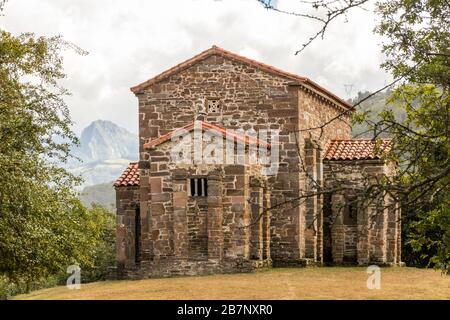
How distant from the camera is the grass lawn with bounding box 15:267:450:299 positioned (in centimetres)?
2141

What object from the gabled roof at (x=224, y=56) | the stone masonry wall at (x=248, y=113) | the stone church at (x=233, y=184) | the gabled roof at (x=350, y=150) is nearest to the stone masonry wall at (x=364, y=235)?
the stone church at (x=233, y=184)

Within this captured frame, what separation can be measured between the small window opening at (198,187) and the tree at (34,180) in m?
4.24

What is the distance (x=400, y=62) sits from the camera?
32.0 m

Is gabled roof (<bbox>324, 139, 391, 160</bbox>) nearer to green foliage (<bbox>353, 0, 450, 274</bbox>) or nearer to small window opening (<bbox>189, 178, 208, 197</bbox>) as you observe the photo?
green foliage (<bbox>353, 0, 450, 274</bbox>)

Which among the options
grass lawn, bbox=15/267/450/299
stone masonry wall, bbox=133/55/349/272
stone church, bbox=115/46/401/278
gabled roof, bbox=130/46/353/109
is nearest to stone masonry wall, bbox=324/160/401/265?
stone church, bbox=115/46/401/278

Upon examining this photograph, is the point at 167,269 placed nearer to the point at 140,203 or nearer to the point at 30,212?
the point at 140,203

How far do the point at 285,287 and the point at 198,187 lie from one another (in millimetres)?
7514

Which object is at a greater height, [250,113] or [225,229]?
[250,113]

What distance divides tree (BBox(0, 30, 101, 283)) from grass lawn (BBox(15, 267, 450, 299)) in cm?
190

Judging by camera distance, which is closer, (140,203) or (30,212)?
(30,212)

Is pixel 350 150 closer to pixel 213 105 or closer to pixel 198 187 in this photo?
pixel 213 105
